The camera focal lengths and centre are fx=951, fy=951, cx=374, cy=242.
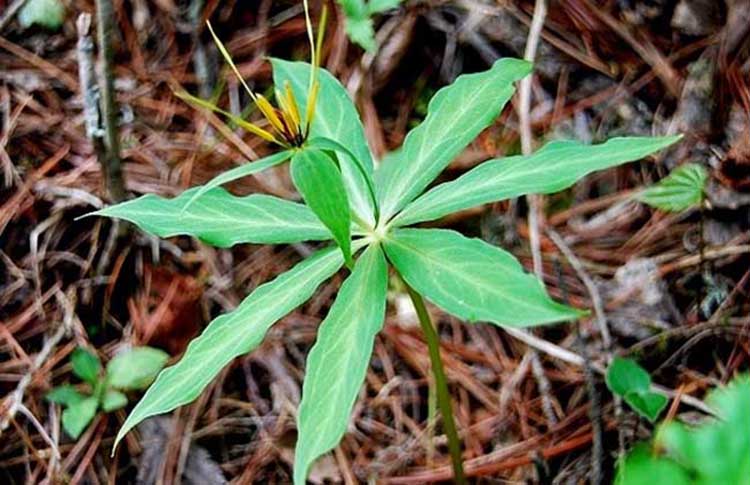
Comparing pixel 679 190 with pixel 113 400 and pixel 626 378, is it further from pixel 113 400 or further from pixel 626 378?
pixel 113 400

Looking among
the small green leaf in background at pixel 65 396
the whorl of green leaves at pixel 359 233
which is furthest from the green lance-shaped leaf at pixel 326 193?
the small green leaf in background at pixel 65 396

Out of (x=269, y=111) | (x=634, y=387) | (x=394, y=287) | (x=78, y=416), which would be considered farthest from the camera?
(x=394, y=287)

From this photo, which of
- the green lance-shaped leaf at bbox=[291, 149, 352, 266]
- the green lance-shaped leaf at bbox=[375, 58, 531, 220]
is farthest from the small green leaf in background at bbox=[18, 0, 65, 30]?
the green lance-shaped leaf at bbox=[291, 149, 352, 266]

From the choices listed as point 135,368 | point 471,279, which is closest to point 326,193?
point 471,279

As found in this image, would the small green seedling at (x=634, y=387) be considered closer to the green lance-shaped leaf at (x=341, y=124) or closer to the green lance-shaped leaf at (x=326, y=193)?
the green lance-shaped leaf at (x=341, y=124)

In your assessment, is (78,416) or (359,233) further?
(78,416)
